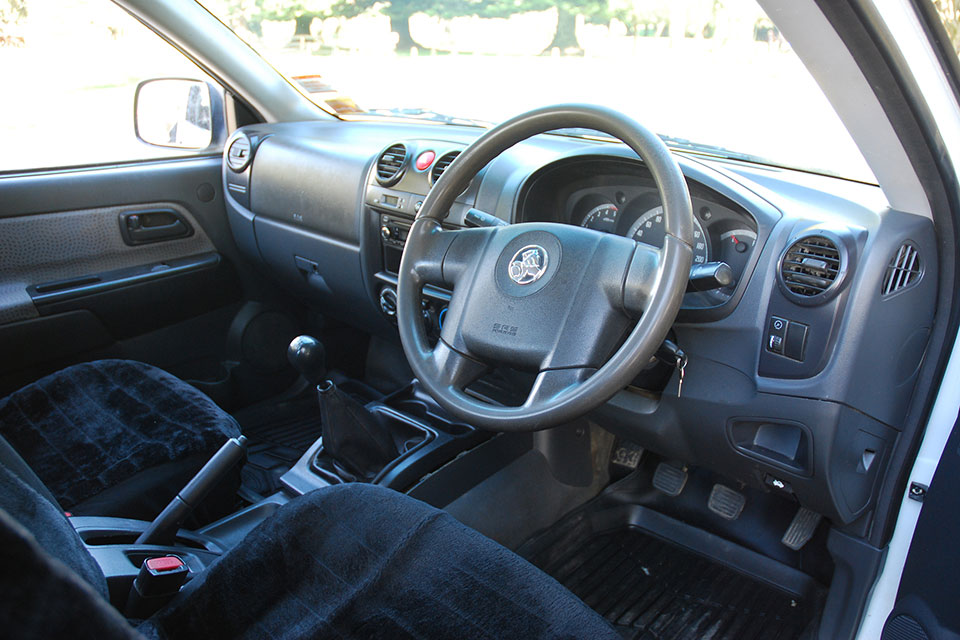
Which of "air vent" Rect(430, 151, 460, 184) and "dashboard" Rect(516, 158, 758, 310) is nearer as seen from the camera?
"dashboard" Rect(516, 158, 758, 310)

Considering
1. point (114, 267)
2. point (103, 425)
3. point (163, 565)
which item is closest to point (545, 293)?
point (163, 565)

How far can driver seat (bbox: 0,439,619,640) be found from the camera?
1.08 meters

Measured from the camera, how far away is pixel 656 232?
1591 mm

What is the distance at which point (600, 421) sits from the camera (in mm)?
1922

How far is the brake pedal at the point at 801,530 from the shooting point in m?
1.93

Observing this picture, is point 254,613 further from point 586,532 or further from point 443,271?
point 586,532

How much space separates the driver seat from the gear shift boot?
69 centimetres

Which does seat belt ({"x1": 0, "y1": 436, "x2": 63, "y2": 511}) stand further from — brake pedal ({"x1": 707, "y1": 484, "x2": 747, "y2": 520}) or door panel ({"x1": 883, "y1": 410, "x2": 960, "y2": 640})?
brake pedal ({"x1": 707, "y1": 484, "x2": 747, "y2": 520})

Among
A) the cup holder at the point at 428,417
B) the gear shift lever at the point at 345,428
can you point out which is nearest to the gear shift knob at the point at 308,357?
the gear shift lever at the point at 345,428

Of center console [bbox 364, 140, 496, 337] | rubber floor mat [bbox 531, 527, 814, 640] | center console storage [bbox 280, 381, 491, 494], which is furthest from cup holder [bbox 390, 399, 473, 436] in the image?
rubber floor mat [bbox 531, 527, 814, 640]

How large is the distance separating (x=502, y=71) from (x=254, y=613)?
165cm

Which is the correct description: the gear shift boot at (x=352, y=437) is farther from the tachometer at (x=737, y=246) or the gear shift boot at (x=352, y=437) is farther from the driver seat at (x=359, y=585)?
the tachometer at (x=737, y=246)

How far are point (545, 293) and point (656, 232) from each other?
1.19 ft

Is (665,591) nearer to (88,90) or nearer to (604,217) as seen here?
(604,217)
